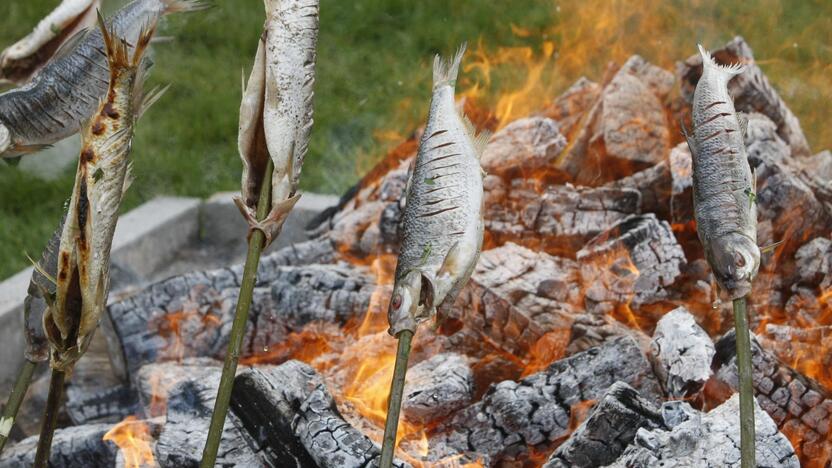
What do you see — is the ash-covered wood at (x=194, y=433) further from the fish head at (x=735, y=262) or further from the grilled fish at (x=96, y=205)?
the fish head at (x=735, y=262)

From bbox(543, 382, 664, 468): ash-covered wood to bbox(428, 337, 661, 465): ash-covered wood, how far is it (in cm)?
22

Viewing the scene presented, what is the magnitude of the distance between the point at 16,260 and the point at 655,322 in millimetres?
2613

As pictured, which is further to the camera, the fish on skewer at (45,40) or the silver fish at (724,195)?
the fish on skewer at (45,40)

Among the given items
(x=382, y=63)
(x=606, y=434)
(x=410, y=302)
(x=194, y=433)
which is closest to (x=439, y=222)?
(x=410, y=302)

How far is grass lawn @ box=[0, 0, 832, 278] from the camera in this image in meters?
4.26

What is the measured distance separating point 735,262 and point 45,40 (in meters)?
1.56

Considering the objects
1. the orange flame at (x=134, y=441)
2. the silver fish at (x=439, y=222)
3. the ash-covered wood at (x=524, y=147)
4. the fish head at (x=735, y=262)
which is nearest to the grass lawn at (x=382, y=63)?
the ash-covered wood at (x=524, y=147)

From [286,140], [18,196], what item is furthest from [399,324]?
[18,196]

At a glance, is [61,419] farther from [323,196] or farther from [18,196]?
[18,196]

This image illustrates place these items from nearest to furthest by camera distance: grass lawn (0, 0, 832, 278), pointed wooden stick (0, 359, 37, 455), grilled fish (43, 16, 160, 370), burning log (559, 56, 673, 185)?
1. grilled fish (43, 16, 160, 370)
2. pointed wooden stick (0, 359, 37, 455)
3. burning log (559, 56, 673, 185)
4. grass lawn (0, 0, 832, 278)

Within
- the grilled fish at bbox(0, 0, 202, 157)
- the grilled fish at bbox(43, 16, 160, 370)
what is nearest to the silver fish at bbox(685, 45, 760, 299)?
the grilled fish at bbox(43, 16, 160, 370)

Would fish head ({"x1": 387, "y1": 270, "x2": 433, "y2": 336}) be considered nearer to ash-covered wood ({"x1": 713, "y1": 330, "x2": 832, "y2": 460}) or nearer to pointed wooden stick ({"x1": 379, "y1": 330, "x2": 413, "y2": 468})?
pointed wooden stick ({"x1": 379, "y1": 330, "x2": 413, "y2": 468})

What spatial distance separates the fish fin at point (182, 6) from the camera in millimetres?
1807

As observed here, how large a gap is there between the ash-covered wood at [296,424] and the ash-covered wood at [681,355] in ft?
2.29
